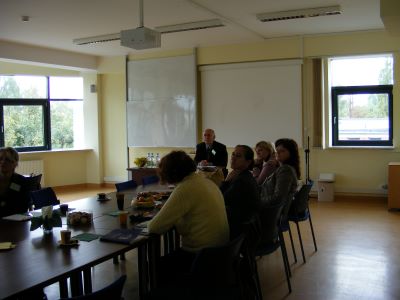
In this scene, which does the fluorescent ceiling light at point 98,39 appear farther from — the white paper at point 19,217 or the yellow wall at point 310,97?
the white paper at point 19,217

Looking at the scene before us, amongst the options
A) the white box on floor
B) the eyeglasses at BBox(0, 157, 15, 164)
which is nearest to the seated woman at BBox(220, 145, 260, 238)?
the eyeglasses at BBox(0, 157, 15, 164)

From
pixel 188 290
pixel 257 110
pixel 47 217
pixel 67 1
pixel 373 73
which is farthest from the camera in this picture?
pixel 257 110

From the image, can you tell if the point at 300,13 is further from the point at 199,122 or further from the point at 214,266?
the point at 214,266

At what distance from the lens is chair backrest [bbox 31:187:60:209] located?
13.7 ft

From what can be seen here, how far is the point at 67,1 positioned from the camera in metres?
5.36

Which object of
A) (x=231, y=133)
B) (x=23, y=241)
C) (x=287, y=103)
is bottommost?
(x=23, y=241)

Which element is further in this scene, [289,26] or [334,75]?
[334,75]

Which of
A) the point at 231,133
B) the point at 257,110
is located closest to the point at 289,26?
the point at 257,110

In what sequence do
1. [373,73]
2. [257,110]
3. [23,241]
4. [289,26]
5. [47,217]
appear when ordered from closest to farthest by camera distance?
[23,241], [47,217], [289,26], [373,73], [257,110]

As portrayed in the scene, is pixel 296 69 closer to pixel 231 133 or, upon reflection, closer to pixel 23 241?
pixel 231 133

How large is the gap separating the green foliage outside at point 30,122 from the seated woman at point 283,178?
643 cm

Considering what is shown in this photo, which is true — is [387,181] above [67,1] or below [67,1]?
below

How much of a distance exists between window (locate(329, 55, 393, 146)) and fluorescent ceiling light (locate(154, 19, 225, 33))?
102 inches

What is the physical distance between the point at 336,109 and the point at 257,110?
140 centimetres
